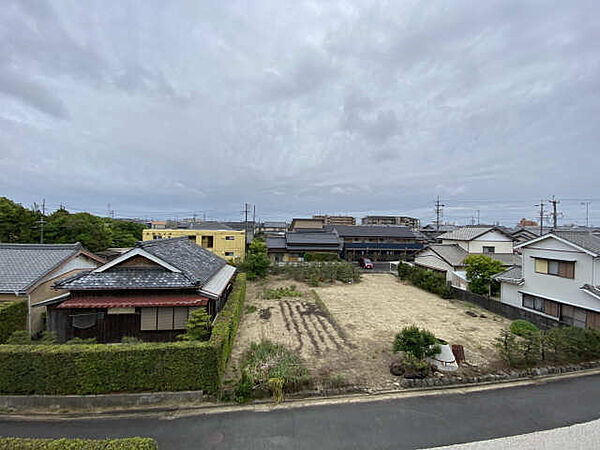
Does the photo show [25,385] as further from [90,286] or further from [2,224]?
[2,224]

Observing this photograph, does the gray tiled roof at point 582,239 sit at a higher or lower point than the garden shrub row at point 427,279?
higher

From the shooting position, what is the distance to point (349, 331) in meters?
12.6

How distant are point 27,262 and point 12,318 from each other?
12.2 ft

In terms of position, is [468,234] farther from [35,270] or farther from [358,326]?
[35,270]

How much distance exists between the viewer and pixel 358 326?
13320 millimetres

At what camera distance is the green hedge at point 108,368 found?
686 centimetres

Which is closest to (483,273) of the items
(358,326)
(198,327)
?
(358,326)

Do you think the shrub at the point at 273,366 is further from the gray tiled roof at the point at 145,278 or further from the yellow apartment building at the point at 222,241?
the yellow apartment building at the point at 222,241

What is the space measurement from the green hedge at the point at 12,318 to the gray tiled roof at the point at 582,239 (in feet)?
77.8

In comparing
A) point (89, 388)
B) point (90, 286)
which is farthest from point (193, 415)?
point (90, 286)

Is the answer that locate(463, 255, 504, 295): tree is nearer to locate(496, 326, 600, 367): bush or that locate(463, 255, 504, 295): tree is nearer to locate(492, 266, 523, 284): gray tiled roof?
locate(492, 266, 523, 284): gray tiled roof

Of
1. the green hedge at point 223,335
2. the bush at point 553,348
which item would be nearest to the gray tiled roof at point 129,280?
the green hedge at point 223,335

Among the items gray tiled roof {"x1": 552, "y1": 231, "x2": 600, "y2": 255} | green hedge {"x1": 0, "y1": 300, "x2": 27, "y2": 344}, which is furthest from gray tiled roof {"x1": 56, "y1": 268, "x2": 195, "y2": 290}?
gray tiled roof {"x1": 552, "y1": 231, "x2": 600, "y2": 255}

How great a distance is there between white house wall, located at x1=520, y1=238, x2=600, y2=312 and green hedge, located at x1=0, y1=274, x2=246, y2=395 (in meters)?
15.9
